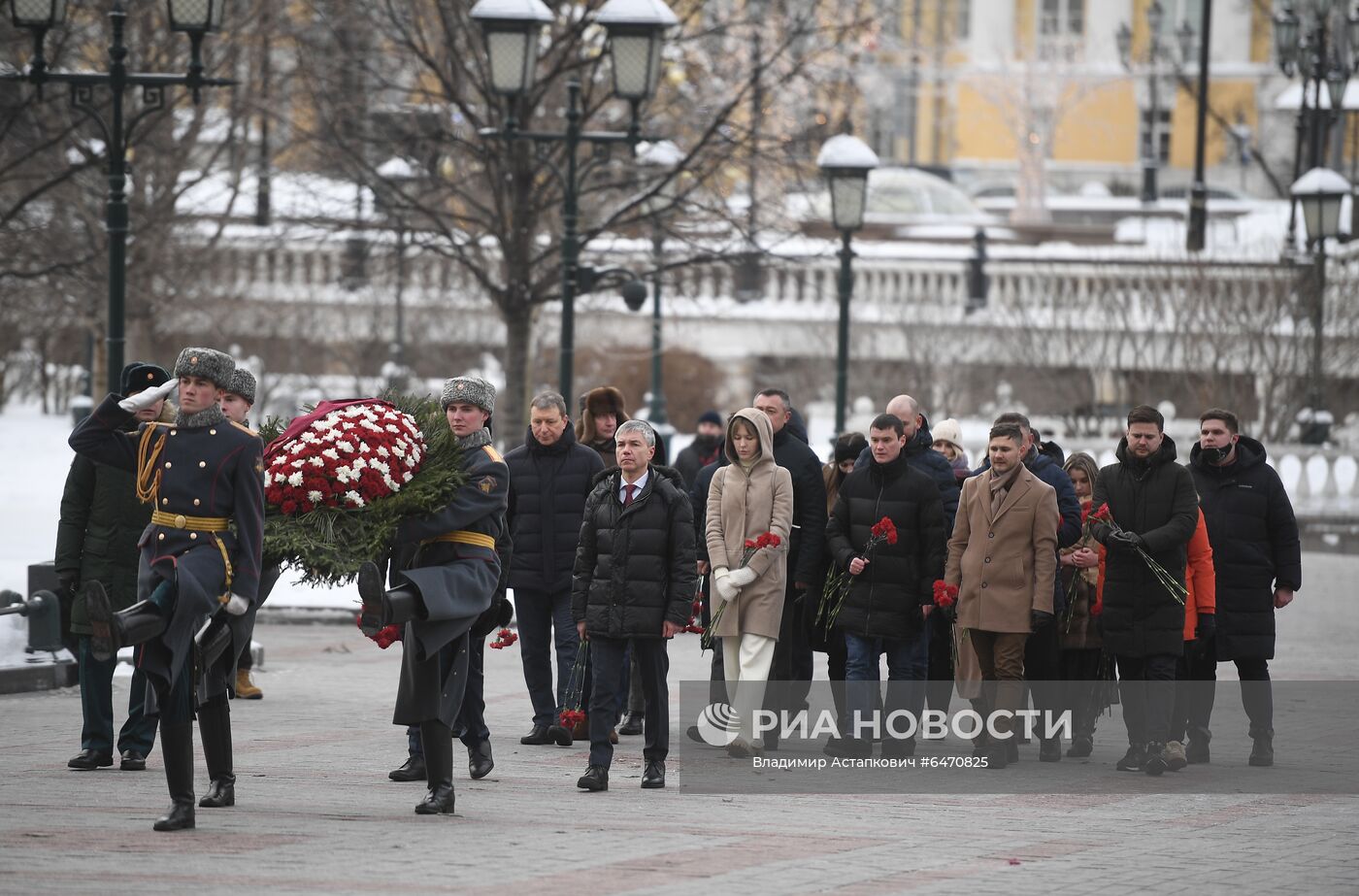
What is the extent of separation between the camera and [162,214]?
28328 mm

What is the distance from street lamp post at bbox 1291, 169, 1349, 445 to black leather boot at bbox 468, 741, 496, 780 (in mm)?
18978

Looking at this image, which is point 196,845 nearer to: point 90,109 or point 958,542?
point 958,542

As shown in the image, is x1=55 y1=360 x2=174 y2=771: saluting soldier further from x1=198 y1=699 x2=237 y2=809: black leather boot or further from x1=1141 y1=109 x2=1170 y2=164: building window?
x1=1141 y1=109 x2=1170 y2=164: building window

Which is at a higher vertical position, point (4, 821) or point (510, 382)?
point (510, 382)

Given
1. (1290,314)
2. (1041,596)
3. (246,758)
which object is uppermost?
(1290,314)

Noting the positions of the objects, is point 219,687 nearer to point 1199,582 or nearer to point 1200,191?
point 1199,582

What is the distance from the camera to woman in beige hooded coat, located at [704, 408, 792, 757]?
39.0 ft

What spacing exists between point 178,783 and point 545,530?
12.3 ft

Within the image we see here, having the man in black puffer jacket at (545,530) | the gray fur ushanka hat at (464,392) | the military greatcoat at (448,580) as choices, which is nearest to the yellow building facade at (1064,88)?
the man in black puffer jacket at (545,530)

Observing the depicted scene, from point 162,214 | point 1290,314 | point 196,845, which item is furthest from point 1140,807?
point 1290,314

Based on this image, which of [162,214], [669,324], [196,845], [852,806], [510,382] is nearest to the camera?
[196,845]

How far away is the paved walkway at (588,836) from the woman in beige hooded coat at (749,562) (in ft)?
2.29

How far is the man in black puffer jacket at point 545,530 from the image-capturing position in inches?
488

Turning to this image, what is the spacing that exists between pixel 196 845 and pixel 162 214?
20673 millimetres
